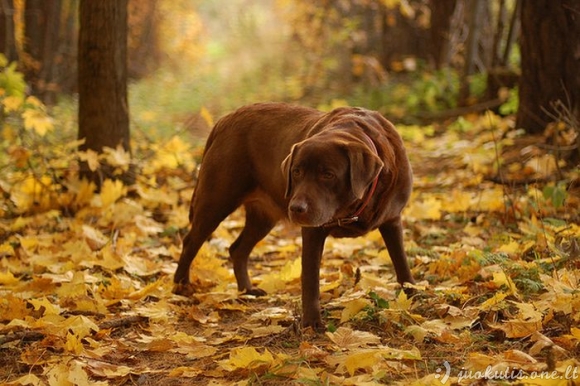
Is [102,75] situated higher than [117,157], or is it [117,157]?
[102,75]

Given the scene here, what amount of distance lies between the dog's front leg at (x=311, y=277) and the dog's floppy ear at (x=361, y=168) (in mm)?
443

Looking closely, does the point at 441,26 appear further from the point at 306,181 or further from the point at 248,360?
the point at 248,360

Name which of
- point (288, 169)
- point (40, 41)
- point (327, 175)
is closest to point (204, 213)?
point (288, 169)

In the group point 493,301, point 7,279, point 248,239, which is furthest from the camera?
point 248,239

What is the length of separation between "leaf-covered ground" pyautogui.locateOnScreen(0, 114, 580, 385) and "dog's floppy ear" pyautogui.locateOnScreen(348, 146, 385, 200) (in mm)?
662

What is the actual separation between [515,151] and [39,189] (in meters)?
5.03

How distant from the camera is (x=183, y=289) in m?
5.12

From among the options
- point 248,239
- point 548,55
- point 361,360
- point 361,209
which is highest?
point 548,55

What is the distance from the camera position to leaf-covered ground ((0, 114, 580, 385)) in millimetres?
3250

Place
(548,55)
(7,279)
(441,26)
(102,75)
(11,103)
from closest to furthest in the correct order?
(7,279), (11,103), (102,75), (548,55), (441,26)

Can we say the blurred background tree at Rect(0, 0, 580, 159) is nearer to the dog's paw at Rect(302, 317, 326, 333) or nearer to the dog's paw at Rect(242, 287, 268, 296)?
the dog's paw at Rect(242, 287, 268, 296)

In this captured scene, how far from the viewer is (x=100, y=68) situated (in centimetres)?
725

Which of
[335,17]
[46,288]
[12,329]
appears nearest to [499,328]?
[12,329]

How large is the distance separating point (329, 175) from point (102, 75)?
4101 mm
